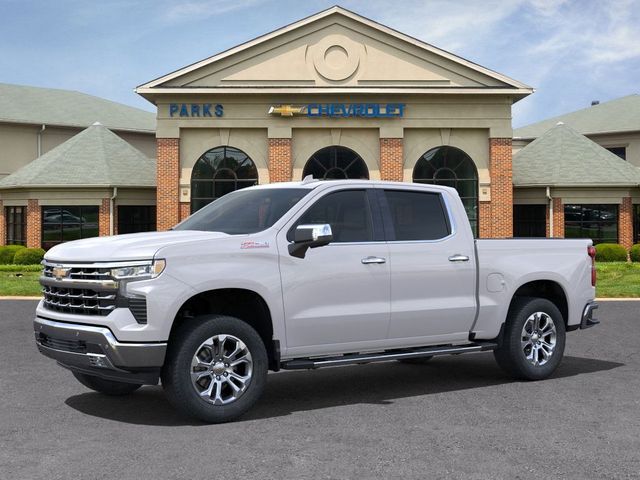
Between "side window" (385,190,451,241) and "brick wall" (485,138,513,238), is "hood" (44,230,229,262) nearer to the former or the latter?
"side window" (385,190,451,241)

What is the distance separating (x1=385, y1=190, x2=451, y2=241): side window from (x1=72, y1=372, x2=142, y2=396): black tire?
122 inches

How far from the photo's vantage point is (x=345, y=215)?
7.80m

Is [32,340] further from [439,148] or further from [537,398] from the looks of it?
[439,148]

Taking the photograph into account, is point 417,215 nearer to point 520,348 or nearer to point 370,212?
point 370,212

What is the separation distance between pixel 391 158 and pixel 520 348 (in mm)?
24525

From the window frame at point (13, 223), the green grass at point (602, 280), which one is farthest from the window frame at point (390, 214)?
the window frame at point (13, 223)

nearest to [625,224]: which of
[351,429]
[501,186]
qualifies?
[501,186]

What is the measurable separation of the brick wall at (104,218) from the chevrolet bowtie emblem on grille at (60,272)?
29.9m

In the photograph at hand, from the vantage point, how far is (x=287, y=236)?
7.29m

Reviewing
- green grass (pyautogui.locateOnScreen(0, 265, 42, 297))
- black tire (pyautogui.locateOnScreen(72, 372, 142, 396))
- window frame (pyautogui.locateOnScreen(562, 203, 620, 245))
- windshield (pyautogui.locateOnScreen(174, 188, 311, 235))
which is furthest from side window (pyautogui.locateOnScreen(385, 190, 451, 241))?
window frame (pyautogui.locateOnScreen(562, 203, 620, 245))

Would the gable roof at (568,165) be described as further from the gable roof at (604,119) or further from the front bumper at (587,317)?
the front bumper at (587,317)

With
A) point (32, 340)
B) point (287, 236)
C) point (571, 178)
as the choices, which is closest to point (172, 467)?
point (287, 236)

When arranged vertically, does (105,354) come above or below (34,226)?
below

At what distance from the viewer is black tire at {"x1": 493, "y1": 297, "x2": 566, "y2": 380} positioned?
28.6ft
